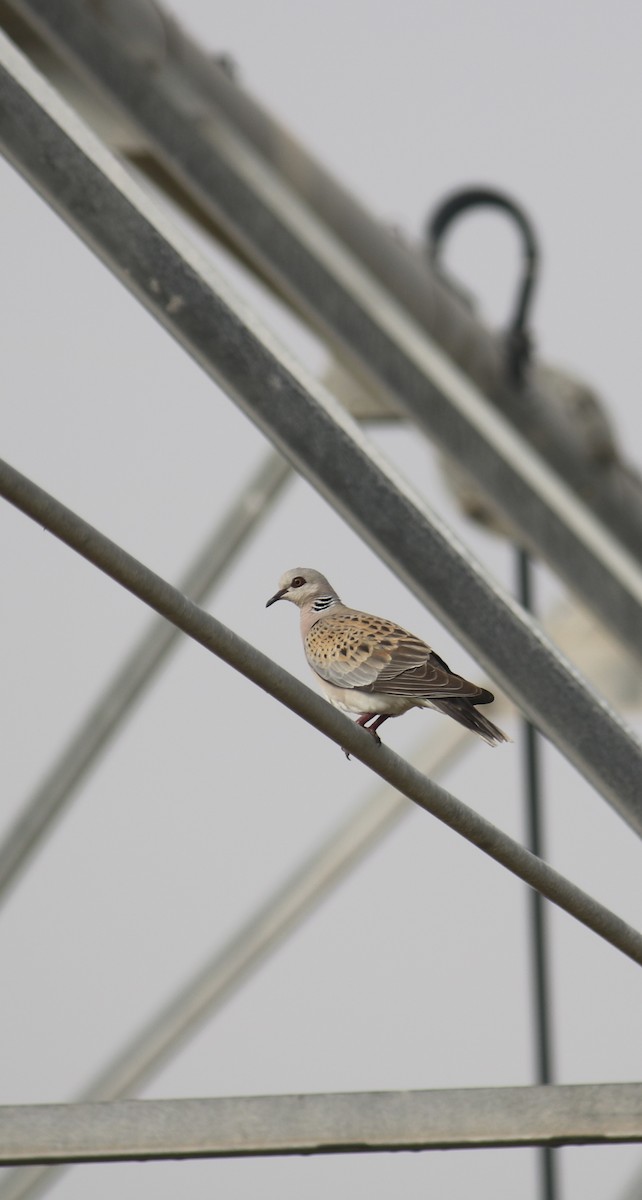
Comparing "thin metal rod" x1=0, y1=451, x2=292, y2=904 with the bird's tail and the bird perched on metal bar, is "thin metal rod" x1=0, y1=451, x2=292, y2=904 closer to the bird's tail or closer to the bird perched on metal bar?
the bird perched on metal bar

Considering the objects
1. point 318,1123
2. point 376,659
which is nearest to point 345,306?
point 376,659

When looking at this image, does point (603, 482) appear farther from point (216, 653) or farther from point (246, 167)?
point (216, 653)

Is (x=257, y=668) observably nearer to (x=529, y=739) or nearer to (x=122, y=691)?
(x=529, y=739)

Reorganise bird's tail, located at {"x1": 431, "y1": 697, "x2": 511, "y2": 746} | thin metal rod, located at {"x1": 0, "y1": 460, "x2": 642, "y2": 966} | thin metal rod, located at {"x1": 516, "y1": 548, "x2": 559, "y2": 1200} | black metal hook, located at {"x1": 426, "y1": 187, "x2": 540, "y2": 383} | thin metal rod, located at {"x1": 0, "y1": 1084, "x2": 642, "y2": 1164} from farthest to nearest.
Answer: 1. black metal hook, located at {"x1": 426, "y1": 187, "x2": 540, "y2": 383}
2. thin metal rod, located at {"x1": 516, "y1": 548, "x2": 559, "y2": 1200}
3. thin metal rod, located at {"x1": 0, "y1": 1084, "x2": 642, "y2": 1164}
4. bird's tail, located at {"x1": 431, "y1": 697, "x2": 511, "y2": 746}
5. thin metal rod, located at {"x1": 0, "y1": 460, "x2": 642, "y2": 966}

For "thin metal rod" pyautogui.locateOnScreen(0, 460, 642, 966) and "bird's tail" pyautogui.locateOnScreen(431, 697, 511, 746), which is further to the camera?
"bird's tail" pyautogui.locateOnScreen(431, 697, 511, 746)

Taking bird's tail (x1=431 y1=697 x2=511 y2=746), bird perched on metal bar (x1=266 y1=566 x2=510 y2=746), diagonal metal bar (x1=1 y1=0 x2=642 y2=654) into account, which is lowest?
bird's tail (x1=431 y1=697 x2=511 y2=746)

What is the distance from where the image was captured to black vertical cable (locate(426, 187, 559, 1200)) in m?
6.94

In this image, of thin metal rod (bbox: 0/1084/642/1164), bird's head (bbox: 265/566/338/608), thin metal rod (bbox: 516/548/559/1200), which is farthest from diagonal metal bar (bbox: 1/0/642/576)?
thin metal rod (bbox: 0/1084/642/1164)

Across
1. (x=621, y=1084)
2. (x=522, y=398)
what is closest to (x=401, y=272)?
(x=522, y=398)

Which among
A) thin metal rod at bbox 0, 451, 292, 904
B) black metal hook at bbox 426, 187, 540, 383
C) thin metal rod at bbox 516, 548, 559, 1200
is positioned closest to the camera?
thin metal rod at bbox 516, 548, 559, 1200

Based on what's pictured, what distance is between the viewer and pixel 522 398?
8016 millimetres

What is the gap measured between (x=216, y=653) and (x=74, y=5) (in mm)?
3575

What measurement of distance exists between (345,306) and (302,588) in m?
2.62

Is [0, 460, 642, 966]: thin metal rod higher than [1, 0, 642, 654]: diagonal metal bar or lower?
lower
